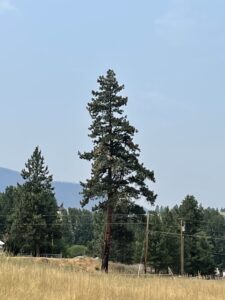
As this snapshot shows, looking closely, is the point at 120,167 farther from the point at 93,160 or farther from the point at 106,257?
the point at 106,257

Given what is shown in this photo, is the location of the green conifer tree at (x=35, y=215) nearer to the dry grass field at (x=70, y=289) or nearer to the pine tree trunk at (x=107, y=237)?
the pine tree trunk at (x=107, y=237)

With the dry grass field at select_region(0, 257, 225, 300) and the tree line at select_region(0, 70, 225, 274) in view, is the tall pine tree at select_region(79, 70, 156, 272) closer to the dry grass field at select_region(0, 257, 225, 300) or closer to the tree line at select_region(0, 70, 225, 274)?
the tree line at select_region(0, 70, 225, 274)

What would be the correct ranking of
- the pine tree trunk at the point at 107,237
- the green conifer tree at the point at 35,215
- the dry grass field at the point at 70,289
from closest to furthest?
the dry grass field at the point at 70,289 → the pine tree trunk at the point at 107,237 → the green conifer tree at the point at 35,215

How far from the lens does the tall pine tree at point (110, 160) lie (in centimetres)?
4347

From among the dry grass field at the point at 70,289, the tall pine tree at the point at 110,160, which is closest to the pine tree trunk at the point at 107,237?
the tall pine tree at the point at 110,160

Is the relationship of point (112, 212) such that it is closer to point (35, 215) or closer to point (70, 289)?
point (35, 215)

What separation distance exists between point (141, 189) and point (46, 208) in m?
24.6

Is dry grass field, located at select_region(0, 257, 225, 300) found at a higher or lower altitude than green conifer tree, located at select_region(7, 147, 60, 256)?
lower

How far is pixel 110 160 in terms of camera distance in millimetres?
43750

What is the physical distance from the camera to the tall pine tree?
4347 centimetres

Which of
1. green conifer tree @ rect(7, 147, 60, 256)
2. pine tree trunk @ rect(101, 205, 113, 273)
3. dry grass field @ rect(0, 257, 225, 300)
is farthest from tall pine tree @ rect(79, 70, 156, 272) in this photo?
dry grass field @ rect(0, 257, 225, 300)

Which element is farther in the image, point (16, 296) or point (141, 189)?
point (141, 189)

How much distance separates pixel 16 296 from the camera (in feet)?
22.4

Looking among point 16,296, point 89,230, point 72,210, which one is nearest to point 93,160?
point 16,296
